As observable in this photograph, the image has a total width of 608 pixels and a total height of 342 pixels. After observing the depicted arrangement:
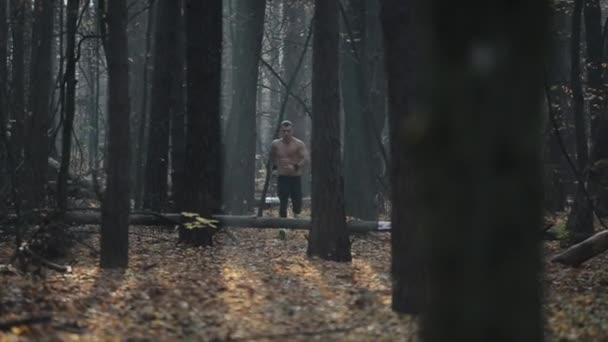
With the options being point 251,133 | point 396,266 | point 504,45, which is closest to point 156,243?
point 396,266

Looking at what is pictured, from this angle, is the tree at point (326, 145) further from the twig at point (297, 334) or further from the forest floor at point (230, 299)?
the twig at point (297, 334)

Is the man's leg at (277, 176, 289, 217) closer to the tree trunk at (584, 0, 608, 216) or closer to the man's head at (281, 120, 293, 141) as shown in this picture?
the man's head at (281, 120, 293, 141)

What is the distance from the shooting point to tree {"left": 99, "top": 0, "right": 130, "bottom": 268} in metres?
10.5

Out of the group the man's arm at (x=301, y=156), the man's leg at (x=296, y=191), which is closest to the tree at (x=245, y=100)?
the man's leg at (x=296, y=191)

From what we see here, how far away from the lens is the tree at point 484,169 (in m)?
3.35

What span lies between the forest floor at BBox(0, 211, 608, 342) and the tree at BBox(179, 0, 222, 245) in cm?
78

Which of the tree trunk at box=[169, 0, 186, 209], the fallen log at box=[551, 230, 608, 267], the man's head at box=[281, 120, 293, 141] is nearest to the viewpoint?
the fallen log at box=[551, 230, 608, 267]

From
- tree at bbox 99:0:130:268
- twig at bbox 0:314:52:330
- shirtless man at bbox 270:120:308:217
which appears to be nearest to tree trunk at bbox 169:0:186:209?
shirtless man at bbox 270:120:308:217

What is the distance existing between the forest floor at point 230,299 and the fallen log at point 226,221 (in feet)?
1.94

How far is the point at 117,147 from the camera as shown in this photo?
1063 centimetres

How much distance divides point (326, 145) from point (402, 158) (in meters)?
4.26

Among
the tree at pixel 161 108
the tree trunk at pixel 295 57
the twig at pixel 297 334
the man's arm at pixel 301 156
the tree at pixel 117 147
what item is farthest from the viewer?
the tree trunk at pixel 295 57

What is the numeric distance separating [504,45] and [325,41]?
8919 mm

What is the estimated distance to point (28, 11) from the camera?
20.7 metres
